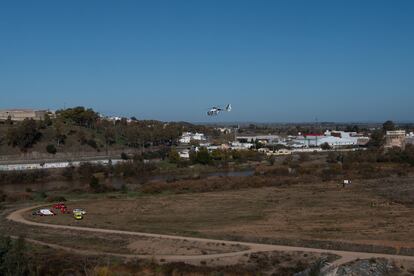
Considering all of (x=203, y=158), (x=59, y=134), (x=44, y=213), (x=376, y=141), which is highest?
A: (x=59, y=134)

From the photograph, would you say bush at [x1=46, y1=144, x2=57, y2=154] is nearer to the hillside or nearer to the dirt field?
the hillside

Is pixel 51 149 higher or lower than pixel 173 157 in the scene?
higher

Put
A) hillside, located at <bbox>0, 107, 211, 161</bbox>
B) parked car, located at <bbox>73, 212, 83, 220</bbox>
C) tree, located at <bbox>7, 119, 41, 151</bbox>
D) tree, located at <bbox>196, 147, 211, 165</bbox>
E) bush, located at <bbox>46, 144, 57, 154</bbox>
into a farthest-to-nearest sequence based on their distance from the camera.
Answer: bush, located at <bbox>46, 144, 57, 154</bbox> < hillside, located at <bbox>0, 107, 211, 161</bbox> < tree, located at <bbox>7, 119, 41, 151</bbox> < tree, located at <bbox>196, 147, 211, 165</bbox> < parked car, located at <bbox>73, 212, 83, 220</bbox>

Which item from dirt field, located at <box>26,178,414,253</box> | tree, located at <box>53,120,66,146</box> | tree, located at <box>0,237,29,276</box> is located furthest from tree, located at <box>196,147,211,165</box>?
tree, located at <box>0,237,29,276</box>

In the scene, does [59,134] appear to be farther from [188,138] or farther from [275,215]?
[275,215]

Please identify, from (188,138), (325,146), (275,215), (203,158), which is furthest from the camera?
(188,138)

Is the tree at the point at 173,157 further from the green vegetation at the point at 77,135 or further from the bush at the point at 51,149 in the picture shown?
the bush at the point at 51,149

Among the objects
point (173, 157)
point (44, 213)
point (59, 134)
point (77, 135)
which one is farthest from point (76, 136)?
point (44, 213)

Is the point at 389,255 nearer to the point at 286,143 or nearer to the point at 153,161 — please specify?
the point at 153,161
